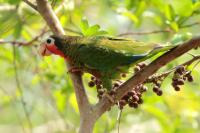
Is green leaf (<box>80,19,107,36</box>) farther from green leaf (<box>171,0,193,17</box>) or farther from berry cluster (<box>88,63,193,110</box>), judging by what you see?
green leaf (<box>171,0,193,17</box>)

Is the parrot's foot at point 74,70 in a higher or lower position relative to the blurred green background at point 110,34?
lower

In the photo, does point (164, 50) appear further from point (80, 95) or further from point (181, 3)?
point (181, 3)

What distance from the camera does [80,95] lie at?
1.23m

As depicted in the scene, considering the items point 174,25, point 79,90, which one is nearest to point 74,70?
point 79,90

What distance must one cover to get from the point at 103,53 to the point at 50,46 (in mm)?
175

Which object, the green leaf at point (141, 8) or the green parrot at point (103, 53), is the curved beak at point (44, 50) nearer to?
the green parrot at point (103, 53)

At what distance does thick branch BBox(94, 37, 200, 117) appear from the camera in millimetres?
1045

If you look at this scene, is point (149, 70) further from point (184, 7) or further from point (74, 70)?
point (184, 7)

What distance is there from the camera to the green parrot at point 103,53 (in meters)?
1.22

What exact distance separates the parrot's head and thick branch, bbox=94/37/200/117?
0.26m

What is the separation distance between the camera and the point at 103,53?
1.28 m

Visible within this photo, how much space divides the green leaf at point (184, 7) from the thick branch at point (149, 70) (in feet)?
2.05

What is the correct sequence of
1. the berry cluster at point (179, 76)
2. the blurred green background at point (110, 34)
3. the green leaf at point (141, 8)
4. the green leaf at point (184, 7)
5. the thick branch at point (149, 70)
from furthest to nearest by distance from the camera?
the green leaf at point (141, 8)
the blurred green background at point (110, 34)
the green leaf at point (184, 7)
the berry cluster at point (179, 76)
the thick branch at point (149, 70)

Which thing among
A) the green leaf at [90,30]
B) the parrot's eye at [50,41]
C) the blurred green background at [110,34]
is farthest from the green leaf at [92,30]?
the blurred green background at [110,34]
